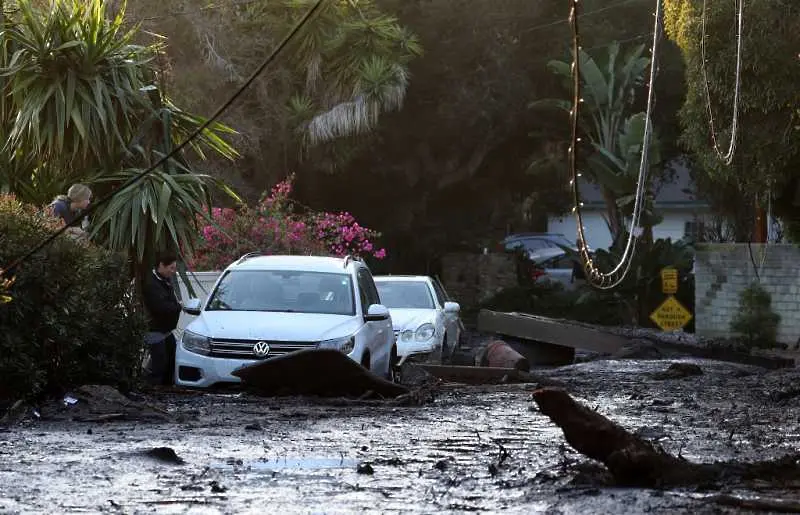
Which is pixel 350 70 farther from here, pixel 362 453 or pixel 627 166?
pixel 362 453

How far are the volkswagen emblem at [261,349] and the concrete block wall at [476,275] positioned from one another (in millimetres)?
25567

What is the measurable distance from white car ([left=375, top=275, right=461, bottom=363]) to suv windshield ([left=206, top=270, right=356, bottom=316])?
412 centimetres

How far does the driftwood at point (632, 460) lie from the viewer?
7992mm

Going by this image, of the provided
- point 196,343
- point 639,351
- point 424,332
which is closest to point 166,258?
point 196,343

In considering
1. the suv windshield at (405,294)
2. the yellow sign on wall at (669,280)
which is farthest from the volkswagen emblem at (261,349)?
the yellow sign on wall at (669,280)

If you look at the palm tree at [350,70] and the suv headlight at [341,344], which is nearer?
the suv headlight at [341,344]

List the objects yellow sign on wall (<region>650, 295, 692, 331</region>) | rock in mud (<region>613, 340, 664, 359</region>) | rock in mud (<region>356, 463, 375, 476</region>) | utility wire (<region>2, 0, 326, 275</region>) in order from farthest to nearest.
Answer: yellow sign on wall (<region>650, 295, 692, 331</region>) → rock in mud (<region>613, 340, 664, 359</region>) → utility wire (<region>2, 0, 326, 275</region>) → rock in mud (<region>356, 463, 375, 476</region>)

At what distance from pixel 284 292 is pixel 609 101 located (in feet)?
76.7

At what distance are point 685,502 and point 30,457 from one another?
4.05m

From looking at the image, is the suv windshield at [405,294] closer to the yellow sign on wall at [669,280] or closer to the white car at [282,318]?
the white car at [282,318]

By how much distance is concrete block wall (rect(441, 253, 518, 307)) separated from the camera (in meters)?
41.0

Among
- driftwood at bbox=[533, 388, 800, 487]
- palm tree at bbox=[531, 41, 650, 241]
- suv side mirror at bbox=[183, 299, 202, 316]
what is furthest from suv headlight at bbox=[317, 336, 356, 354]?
palm tree at bbox=[531, 41, 650, 241]

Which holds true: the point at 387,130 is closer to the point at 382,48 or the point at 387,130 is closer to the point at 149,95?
the point at 382,48

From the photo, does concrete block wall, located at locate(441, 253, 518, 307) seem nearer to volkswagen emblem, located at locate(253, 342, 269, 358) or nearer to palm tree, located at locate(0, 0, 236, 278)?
palm tree, located at locate(0, 0, 236, 278)
